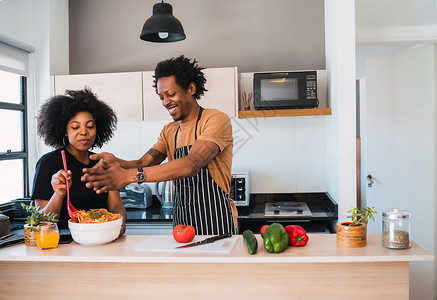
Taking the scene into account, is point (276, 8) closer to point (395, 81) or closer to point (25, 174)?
point (395, 81)

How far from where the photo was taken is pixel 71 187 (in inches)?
81.9

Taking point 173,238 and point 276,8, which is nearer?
point 173,238

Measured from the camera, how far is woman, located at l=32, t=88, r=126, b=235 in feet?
6.63

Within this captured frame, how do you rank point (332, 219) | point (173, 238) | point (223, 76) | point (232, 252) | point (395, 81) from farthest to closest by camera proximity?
point (395, 81)
point (223, 76)
point (332, 219)
point (173, 238)
point (232, 252)

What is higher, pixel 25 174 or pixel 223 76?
pixel 223 76

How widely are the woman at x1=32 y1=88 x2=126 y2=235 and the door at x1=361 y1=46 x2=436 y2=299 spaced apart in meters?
2.74

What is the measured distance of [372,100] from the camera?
4.08 m

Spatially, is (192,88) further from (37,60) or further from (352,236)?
(37,60)

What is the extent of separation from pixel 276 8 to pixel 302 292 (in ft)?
8.64

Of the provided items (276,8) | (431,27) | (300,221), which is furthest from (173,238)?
(431,27)

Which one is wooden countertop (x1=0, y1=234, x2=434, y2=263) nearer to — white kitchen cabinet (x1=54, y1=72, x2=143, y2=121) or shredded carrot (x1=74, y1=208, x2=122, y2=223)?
shredded carrot (x1=74, y1=208, x2=122, y2=223)

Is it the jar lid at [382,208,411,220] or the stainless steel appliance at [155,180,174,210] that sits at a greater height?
the jar lid at [382,208,411,220]

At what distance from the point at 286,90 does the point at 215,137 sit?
134cm

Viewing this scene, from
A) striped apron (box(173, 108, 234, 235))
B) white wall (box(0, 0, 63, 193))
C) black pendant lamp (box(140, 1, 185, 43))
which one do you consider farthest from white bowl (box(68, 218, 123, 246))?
white wall (box(0, 0, 63, 193))
